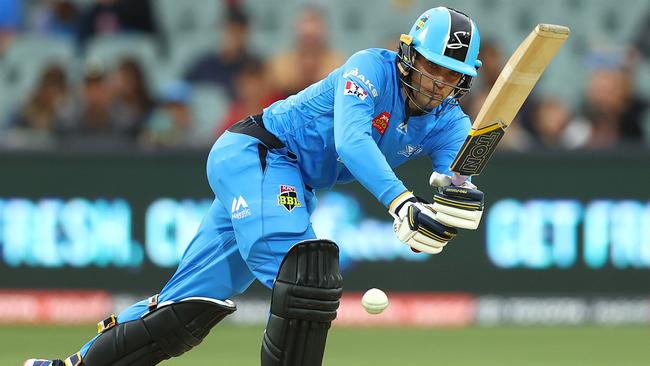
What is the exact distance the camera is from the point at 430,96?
203 inches

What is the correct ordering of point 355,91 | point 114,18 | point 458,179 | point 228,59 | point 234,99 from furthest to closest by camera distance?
1. point 114,18
2. point 228,59
3. point 234,99
4. point 458,179
5. point 355,91

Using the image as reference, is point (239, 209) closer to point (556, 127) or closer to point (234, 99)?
point (234, 99)

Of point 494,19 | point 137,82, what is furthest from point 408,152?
point 494,19

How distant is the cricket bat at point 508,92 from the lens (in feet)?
15.3

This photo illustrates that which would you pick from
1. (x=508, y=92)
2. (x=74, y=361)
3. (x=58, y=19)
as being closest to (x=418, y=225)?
(x=508, y=92)

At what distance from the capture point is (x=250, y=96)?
33.0 feet

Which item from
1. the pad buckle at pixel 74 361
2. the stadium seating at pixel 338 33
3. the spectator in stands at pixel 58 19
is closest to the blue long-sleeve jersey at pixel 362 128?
the pad buckle at pixel 74 361

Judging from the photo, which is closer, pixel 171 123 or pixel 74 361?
pixel 74 361

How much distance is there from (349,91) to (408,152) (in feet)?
1.83

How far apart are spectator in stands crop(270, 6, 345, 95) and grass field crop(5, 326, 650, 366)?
2088 millimetres

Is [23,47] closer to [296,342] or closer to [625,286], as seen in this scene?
[625,286]

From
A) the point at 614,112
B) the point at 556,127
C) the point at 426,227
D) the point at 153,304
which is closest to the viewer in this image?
the point at 426,227

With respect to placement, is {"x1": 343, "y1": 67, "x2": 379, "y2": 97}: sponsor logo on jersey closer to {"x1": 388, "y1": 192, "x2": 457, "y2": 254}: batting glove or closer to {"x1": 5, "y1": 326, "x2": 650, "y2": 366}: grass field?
{"x1": 388, "y1": 192, "x2": 457, "y2": 254}: batting glove

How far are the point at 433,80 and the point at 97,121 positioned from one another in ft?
18.1
